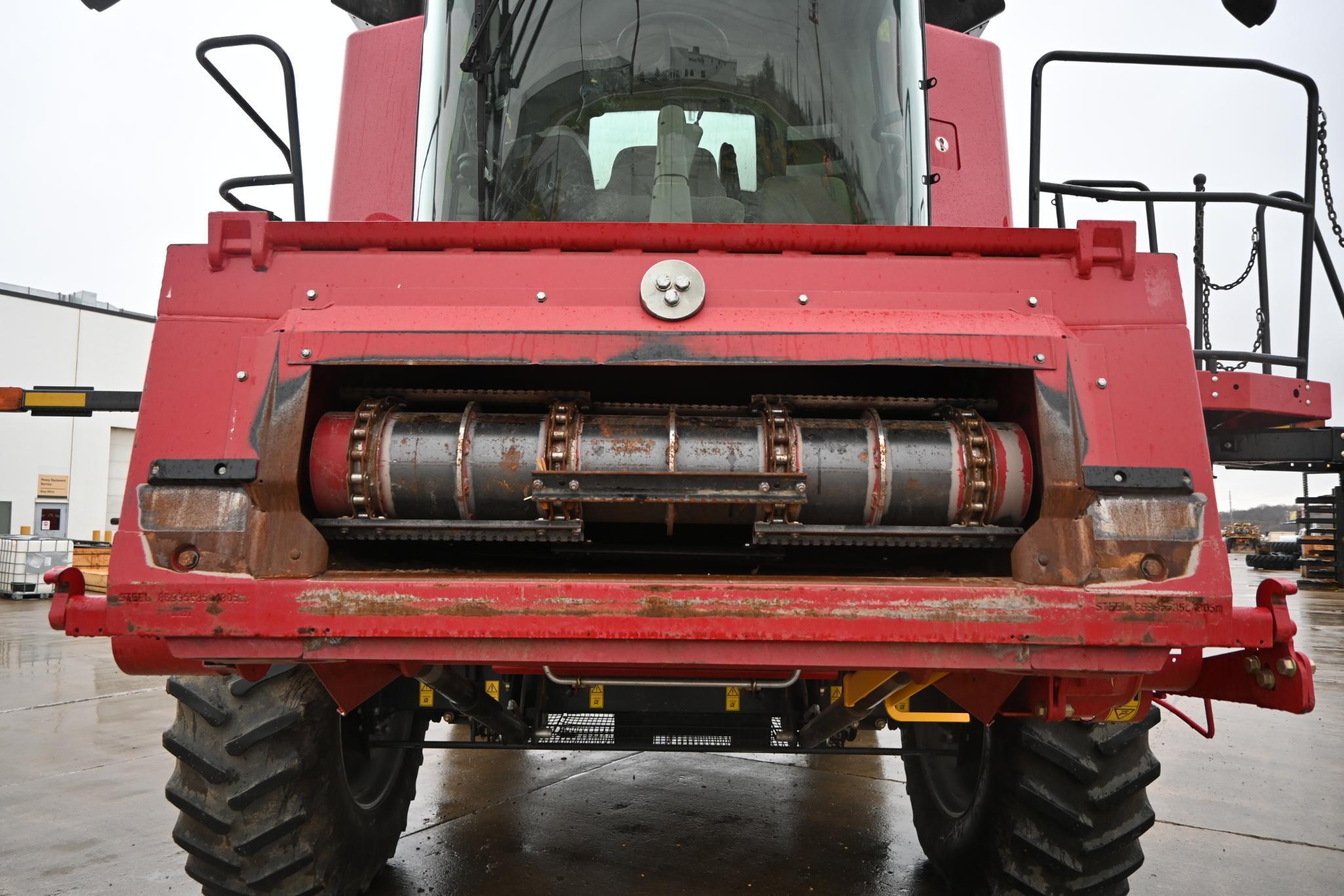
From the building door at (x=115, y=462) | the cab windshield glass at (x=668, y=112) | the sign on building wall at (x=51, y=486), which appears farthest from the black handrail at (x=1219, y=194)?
the building door at (x=115, y=462)

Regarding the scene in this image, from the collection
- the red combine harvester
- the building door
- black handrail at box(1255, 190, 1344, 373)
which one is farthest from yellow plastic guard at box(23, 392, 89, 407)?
the building door

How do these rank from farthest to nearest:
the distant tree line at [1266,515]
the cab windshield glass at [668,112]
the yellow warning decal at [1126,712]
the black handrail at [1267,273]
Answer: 1. the distant tree line at [1266,515]
2. the black handrail at [1267,273]
3. the cab windshield glass at [668,112]
4. the yellow warning decal at [1126,712]

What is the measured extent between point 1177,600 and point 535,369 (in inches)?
60.9

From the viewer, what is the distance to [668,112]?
295 centimetres

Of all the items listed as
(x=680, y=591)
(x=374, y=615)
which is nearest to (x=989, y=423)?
(x=680, y=591)

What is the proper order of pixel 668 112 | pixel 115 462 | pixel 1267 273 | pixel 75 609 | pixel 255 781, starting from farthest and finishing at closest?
pixel 115 462, pixel 1267 273, pixel 668 112, pixel 255 781, pixel 75 609

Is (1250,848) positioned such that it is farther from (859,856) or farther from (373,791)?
(373,791)

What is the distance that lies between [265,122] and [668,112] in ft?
4.74

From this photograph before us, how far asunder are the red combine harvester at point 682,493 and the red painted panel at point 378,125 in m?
0.96

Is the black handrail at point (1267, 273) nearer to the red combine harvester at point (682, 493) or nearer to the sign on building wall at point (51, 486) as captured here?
the red combine harvester at point (682, 493)

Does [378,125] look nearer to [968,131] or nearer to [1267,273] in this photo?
[968,131]

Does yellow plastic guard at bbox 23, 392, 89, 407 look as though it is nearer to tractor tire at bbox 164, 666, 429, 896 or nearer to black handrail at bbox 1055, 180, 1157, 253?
tractor tire at bbox 164, 666, 429, 896

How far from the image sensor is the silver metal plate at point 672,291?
1979 millimetres

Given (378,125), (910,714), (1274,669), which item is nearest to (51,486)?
(378,125)
